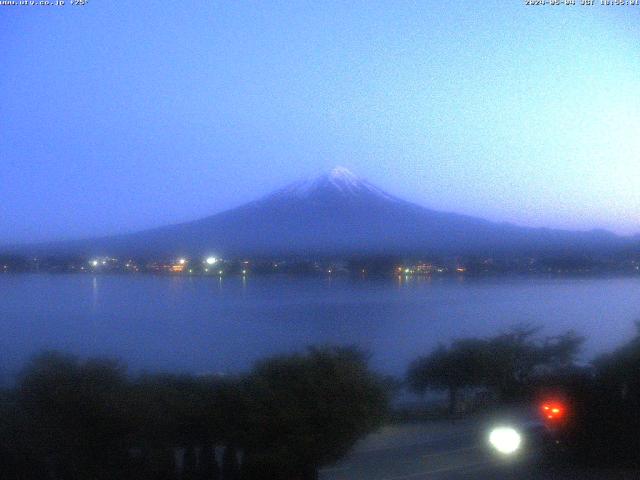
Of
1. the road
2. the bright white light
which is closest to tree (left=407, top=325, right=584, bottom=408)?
the road

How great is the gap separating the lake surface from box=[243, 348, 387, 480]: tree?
2935 millimetres

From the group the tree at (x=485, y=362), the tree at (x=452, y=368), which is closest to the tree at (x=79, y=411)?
the tree at (x=485, y=362)

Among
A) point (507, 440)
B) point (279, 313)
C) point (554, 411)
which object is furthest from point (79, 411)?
point (279, 313)

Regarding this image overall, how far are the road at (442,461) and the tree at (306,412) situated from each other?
0.46 metres

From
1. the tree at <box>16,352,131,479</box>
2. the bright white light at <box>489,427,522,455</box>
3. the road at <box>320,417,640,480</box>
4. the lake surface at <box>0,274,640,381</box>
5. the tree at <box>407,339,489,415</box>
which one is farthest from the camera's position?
the tree at <box>407,339,489,415</box>

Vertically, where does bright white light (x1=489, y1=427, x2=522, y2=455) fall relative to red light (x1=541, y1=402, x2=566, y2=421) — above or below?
below

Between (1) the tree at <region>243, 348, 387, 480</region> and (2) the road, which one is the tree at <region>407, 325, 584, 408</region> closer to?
(2) the road

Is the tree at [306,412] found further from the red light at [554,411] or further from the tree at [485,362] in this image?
the tree at [485,362]

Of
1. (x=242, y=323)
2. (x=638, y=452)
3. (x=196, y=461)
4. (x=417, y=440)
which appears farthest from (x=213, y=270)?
(x=638, y=452)

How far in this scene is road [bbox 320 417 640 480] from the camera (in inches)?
282

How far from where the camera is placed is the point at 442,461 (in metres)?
8.41

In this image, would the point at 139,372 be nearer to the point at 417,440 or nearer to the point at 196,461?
the point at 196,461

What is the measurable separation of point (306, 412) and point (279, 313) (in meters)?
10.8

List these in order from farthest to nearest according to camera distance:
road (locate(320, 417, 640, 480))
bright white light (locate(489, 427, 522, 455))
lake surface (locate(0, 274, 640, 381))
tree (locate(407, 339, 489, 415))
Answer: tree (locate(407, 339, 489, 415)) → lake surface (locate(0, 274, 640, 381)) → bright white light (locate(489, 427, 522, 455)) → road (locate(320, 417, 640, 480))
